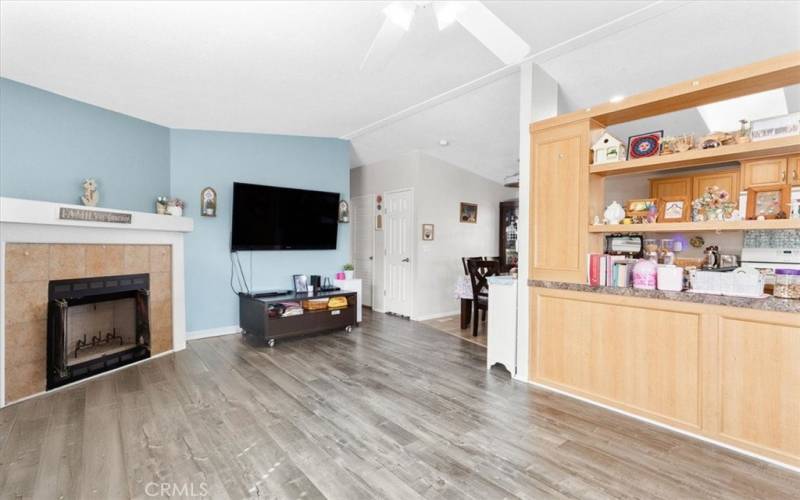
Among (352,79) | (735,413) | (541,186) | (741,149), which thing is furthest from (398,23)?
(735,413)

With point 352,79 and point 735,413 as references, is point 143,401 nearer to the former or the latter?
point 352,79

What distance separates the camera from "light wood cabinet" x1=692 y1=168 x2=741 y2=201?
449cm

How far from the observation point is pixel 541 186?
299 cm

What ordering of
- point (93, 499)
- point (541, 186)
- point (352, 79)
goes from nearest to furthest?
point (93, 499)
point (541, 186)
point (352, 79)

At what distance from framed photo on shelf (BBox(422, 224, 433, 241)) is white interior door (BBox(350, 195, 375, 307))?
3.67ft

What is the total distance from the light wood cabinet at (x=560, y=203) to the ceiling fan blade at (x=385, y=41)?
1.47 m

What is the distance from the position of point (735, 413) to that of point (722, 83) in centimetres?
194

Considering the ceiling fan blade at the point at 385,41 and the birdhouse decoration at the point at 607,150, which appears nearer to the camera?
the ceiling fan blade at the point at 385,41

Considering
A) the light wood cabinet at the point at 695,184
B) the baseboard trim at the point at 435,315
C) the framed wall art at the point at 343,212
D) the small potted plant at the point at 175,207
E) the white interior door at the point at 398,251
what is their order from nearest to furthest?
the small potted plant at the point at 175,207 → the light wood cabinet at the point at 695,184 → the framed wall art at the point at 343,212 → the baseboard trim at the point at 435,315 → the white interior door at the point at 398,251

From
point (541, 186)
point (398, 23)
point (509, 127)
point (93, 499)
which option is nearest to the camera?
point (93, 499)

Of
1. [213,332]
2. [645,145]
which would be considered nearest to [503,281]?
[645,145]

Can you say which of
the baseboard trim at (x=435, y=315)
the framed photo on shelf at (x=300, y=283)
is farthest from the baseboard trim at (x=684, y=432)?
the framed photo on shelf at (x=300, y=283)

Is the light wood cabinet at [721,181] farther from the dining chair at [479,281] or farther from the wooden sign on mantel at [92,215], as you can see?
the wooden sign on mantel at [92,215]

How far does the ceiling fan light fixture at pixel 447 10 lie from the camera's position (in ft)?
6.18
